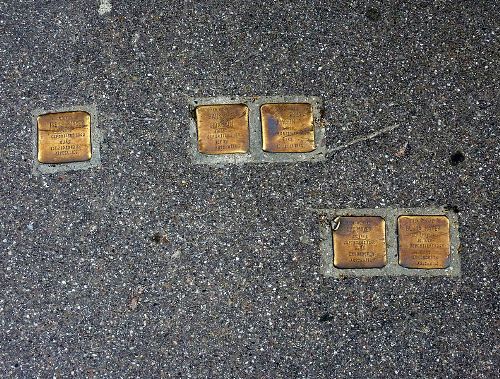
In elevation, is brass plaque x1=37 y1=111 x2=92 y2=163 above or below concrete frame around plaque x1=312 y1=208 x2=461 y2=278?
above

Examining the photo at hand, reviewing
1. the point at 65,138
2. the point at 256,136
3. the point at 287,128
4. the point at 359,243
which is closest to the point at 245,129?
the point at 256,136

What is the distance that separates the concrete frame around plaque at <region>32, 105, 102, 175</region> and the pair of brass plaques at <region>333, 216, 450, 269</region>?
4.32 feet

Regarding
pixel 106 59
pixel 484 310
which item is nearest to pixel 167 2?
pixel 106 59

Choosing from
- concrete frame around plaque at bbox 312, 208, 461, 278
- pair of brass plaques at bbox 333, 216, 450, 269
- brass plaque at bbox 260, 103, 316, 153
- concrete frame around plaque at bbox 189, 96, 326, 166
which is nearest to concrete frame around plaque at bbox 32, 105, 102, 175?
concrete frame around plaque at bbox 189, 96, 326, 166

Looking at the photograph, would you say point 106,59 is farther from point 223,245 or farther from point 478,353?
point 478,353

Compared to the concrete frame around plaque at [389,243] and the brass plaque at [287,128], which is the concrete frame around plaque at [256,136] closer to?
the brass plaque at [287,128]

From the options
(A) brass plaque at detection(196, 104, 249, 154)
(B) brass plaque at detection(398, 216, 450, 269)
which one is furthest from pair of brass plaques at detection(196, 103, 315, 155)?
(B) brass plaque at detection(398, 216, 450, 269)

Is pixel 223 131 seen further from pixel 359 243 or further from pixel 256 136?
pixel 359 243

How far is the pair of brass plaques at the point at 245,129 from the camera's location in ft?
8.11

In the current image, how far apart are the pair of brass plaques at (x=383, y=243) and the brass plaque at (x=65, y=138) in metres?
1.39

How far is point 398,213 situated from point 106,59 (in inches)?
69.0

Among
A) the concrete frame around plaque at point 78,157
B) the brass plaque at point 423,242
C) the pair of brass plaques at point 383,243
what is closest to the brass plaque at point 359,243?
the pair of brass plaques at point 383,243

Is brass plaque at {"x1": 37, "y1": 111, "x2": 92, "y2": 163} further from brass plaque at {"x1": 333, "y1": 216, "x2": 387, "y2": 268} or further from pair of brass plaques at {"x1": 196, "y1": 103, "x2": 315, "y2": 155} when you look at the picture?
brass plaque at {"x1": 333, "y1": 216, "x2": 387, "y2": 268}

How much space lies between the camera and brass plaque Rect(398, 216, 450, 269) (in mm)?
2451
